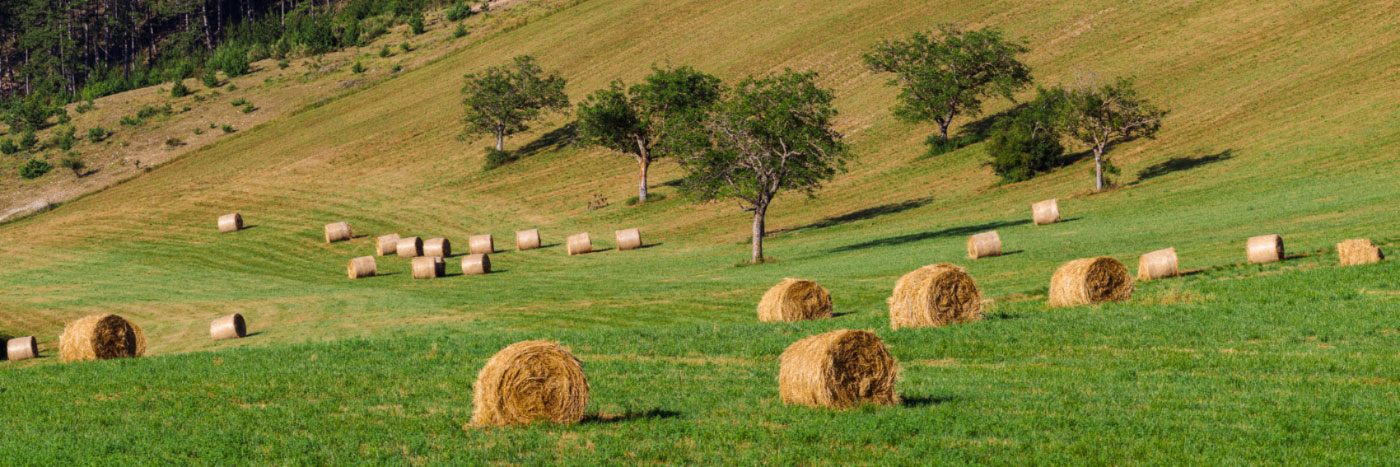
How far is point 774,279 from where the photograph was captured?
45656 millimetres

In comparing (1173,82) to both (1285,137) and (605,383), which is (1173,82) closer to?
(1285,137)

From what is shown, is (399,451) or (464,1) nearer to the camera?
(399,451)

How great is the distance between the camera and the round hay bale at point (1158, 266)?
3384cm

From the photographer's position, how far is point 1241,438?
1481 centimetres

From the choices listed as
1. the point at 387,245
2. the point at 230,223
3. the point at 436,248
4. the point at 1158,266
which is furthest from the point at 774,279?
the point at 230,223

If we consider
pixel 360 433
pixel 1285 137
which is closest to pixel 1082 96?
pixel 1285 137

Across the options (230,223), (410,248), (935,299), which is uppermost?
(230,223)

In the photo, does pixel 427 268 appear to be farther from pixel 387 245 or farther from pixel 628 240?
pixel 628 240

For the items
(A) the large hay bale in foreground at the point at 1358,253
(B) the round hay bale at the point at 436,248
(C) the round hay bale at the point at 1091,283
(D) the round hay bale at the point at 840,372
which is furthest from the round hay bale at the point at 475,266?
(D) the round hay bale at the point at 840,372

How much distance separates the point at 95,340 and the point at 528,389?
1913 cm

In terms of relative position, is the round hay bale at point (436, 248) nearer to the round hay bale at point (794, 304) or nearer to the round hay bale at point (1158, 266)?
the round hay bale at point (794, 304)

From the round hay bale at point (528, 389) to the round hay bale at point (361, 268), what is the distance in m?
43.0

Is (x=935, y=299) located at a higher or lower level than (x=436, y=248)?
lower

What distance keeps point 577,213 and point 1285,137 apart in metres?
47.2
